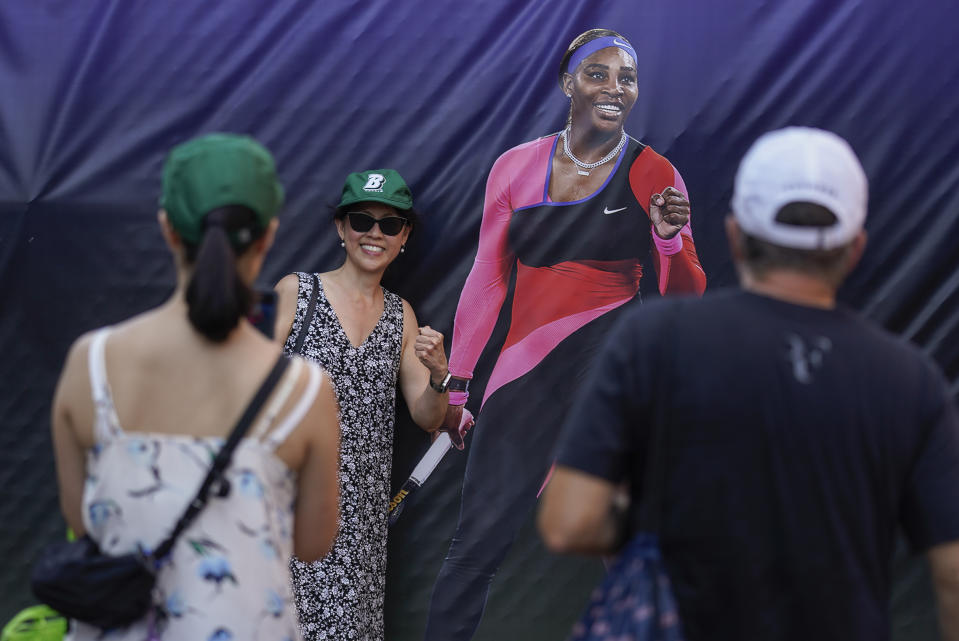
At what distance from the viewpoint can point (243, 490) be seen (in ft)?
5.77

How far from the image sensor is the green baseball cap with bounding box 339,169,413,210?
3.58 metres

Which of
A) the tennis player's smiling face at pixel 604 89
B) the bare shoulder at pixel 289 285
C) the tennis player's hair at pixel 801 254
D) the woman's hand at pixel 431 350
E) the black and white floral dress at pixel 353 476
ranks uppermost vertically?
the tennis player's smiling face at pixel 604 89

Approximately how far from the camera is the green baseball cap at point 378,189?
141 inches

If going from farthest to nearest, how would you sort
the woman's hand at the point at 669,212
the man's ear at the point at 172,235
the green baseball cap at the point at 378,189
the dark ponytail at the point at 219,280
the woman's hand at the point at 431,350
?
the woman's hand at the point at 669,212 < the green baseball cap at the point at 378,189 < the woman's hand at the point at 431,350 < the man's ear at the point at 172,235 < the dark ponytail at the point at 219,280

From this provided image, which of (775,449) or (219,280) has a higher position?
(775,449)

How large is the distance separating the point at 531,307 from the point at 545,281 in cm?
12

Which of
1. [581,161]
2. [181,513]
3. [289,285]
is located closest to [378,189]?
[289,285]

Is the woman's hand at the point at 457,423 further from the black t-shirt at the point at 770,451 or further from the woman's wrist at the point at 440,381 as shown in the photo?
the black t-shirt at the point at 770,451

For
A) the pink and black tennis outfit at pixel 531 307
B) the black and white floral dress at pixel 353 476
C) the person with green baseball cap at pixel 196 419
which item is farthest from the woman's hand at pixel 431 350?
the person with green baseball cap at pixel 196 419

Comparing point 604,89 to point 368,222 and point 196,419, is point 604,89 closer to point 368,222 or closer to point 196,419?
point 368,222

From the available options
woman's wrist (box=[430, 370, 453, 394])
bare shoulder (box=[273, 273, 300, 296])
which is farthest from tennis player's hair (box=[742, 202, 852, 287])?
bare shoulder (box=[273, 273, 300, 296])

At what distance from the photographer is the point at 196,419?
1.74m

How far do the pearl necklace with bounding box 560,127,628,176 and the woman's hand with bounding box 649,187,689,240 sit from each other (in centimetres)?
24

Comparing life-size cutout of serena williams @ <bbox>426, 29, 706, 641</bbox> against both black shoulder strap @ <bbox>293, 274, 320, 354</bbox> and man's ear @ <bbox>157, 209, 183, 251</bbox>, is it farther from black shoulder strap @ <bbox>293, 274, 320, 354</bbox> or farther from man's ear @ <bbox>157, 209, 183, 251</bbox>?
man's ear @ <bbox>157, 209, 183, 251</bbox>
